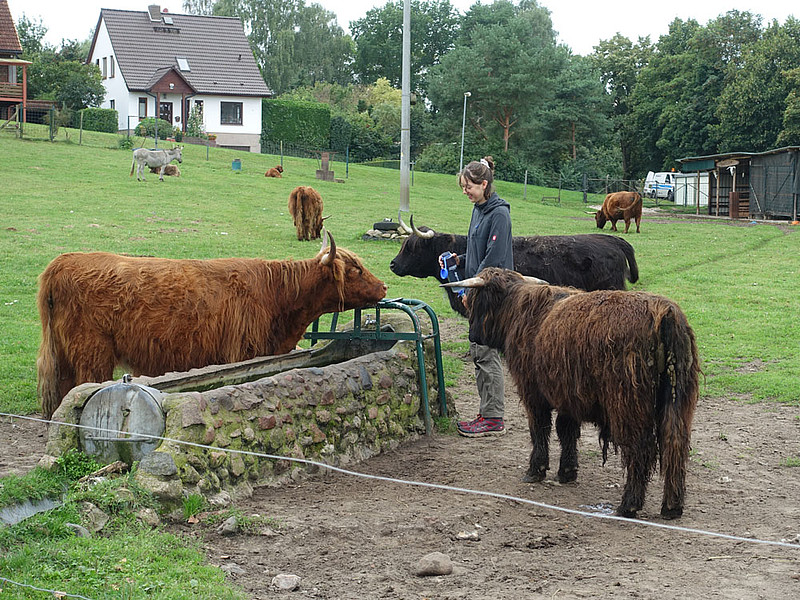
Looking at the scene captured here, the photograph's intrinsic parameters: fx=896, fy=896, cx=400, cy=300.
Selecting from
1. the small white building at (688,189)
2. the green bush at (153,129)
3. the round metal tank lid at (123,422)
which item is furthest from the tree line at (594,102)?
the round metal tank lid at (123,422)

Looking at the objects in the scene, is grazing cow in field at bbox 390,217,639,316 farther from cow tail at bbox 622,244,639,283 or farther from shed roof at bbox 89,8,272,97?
shed roof at bbox 89,8,272,97

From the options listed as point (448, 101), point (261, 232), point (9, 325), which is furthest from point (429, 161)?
point (9, 325)

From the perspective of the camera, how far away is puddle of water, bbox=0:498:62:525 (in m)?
5.11

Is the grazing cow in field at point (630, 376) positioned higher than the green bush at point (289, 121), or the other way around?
the green bush at point (289, 121)

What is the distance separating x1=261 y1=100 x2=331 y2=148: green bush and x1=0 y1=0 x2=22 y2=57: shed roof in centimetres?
1414

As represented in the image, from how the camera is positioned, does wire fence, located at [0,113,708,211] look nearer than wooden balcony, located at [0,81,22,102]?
Yes

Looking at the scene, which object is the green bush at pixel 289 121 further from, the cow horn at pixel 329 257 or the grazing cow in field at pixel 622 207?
the cow horn at pixel 329 257

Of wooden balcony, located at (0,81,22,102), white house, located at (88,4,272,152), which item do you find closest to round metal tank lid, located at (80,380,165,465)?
wooden balcony, located at (0,81,22,102)

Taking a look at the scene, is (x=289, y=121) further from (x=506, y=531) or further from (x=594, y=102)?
(x=506, y=531)

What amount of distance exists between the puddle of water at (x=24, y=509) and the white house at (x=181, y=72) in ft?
156

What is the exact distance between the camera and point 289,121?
5403 cm

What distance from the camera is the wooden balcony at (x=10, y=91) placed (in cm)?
4350

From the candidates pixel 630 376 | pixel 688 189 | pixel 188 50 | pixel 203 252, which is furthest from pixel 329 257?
pixel 188 50

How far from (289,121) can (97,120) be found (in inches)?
519
